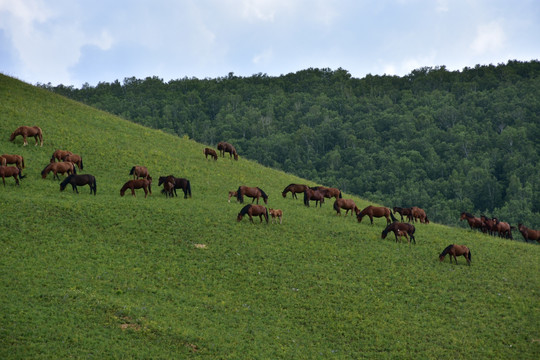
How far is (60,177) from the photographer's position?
4078cm

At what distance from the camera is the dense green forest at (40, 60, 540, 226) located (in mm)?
120375

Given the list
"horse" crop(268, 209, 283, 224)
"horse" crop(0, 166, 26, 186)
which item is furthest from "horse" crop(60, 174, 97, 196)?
"horse" crop(268, 209, 283, 224)

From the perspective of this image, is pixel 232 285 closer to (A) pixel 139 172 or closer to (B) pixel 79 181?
(B) pixel 79 181

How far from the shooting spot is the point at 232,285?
2681 cm

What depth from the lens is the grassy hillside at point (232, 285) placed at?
21422mm

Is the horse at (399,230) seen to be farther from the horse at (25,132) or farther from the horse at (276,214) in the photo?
the horse at (25,132)

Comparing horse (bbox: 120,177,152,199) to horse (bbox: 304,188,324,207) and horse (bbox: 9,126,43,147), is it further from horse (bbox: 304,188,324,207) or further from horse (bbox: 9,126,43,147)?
horse (bbox: 304,188,324,207)

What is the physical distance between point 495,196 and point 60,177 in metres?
106

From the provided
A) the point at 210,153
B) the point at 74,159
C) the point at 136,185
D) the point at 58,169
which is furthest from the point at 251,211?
the point at 210,153

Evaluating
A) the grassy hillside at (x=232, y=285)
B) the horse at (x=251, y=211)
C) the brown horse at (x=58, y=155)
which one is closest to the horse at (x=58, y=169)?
the grassy hillside at (x=232, y=285)

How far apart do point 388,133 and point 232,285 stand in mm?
135616

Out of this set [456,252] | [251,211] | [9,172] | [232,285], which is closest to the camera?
[232,285]

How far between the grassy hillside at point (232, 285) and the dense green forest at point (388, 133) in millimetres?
71002

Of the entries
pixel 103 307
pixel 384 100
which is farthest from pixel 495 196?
pixel 103 307
